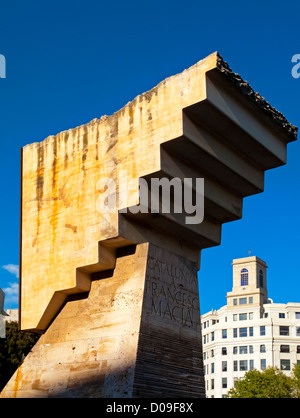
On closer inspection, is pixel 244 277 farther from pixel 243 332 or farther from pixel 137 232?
pixel 137 232

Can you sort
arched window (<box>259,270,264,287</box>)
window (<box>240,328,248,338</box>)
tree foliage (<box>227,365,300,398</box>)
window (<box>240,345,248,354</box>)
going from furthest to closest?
arched window (<box>259,270,264,287</box>) → window (<box>240,328,248,338</box>) → window (<box>240,345,248,354</box>) → tree foliage (<box>227,365,300,398</box>)

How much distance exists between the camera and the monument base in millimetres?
14070

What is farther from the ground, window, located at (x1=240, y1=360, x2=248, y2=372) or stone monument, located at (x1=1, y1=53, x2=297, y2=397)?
window, located at (x1=240, y1=360, x2=248, y2=372)

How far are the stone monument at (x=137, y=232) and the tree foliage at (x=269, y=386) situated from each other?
105 feet

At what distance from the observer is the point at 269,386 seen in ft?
150

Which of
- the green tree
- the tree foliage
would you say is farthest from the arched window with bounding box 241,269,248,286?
the green tree

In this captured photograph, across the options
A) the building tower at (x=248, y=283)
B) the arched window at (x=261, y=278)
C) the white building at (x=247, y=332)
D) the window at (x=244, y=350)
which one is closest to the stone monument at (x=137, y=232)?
the white building at (x=247, y=332)

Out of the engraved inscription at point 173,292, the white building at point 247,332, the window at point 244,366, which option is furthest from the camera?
the window at point 244,366

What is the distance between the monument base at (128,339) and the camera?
1407 cm

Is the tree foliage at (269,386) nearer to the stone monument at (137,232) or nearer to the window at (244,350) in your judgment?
the window at (244,350)

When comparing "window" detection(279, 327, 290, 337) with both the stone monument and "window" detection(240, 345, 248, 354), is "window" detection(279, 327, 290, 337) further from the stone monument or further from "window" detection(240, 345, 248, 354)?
the stone monument

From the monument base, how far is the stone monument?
0.03 m

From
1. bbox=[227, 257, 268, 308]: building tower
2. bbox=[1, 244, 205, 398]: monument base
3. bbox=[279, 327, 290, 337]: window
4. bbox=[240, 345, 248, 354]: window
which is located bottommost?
bbox=[1, 244, 205, 398]: monument base
